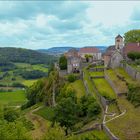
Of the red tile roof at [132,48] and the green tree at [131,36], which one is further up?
the green tree at [131,36]

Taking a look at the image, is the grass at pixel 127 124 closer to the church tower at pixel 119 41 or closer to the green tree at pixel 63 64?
the green tree at pixel 63 64

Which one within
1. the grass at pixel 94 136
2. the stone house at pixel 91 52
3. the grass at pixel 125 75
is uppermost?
the stone house at pixel 91 52

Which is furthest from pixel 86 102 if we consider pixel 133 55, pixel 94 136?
pixel 133 55

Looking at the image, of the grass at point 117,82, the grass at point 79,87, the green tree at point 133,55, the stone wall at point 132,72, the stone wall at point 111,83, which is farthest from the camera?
the green tree at point 133,55

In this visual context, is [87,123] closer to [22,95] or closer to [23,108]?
[23,108]

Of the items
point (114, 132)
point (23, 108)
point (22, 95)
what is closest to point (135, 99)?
point (114, 132)

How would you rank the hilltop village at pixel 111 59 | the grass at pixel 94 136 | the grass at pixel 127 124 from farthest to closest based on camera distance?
the hilltop village at pixel 111 59 < the grass at pixel 127 124 < the grass at pixel 94 136

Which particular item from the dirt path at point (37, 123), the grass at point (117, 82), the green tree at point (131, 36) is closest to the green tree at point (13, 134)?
the dirt path at point (37, 123)
